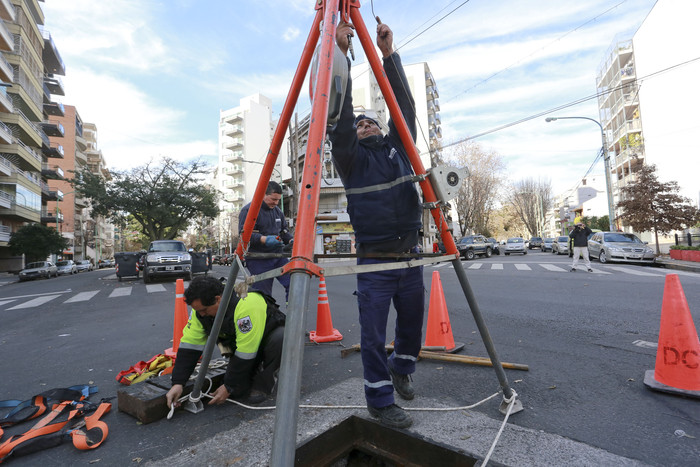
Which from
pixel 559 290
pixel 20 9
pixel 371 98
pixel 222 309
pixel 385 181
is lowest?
pixel 559 290

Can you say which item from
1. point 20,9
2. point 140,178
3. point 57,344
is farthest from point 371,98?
point 57,344

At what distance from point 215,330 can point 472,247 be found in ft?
80.1

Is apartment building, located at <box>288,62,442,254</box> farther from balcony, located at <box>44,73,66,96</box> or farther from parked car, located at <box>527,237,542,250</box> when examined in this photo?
balcony, located at <box>44,73,66,96</box>

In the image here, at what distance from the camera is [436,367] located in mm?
3400

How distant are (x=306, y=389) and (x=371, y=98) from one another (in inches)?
1755

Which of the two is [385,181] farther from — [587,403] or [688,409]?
[688,409]

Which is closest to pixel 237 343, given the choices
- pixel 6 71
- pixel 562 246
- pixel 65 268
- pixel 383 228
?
pixel 383 228

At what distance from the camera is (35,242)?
2977cm

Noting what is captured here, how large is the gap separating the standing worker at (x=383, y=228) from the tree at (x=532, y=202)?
5250 centimetres

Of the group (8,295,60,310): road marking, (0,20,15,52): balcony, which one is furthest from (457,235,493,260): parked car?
(0,20,15,52): balcony

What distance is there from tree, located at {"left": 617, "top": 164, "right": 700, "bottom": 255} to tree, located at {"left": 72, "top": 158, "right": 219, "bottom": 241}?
31.1 meters

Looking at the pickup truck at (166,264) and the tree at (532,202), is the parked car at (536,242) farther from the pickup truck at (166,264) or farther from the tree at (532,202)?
the pickup truck at (166,264)

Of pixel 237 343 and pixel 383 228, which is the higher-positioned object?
pixel 383 228

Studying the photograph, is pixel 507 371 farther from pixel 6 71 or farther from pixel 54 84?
pixel 54 84
